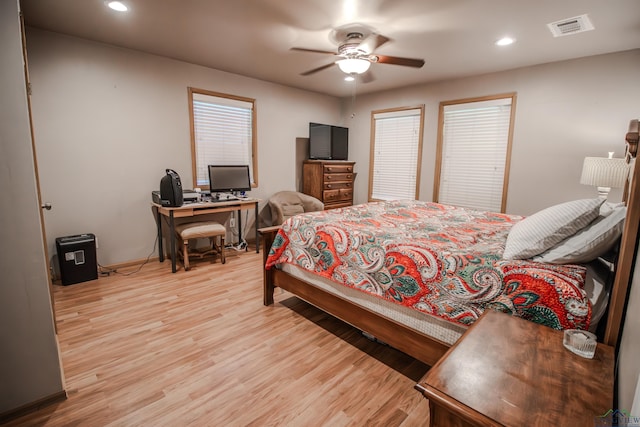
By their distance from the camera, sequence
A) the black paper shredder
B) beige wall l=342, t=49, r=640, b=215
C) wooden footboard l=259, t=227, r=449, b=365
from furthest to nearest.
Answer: beige wall l=342, t=49, r=640, b=215 < the black paper shredder < wooden footboard l=259, t=227, r=449, b=365

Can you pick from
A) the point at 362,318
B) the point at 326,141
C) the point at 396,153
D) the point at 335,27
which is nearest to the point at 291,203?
the point at 326,141

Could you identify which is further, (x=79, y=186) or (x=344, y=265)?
(x=79, y=186)

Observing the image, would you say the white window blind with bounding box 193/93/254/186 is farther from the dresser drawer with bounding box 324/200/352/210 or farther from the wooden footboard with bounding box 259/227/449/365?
the wooden footboard with bounding box 259/227/449/365

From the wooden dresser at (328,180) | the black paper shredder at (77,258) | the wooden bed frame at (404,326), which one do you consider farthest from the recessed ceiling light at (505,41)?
the black paper shredder at (77,258)

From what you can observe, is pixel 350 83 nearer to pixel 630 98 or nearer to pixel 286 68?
pixel 286 68

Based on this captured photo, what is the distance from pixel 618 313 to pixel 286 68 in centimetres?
406

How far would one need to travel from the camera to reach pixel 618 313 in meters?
1.07

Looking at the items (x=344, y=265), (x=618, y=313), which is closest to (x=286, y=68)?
(x=344, y=265)

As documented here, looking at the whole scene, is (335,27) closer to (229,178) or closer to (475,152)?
(229,178)

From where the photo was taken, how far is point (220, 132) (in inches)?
170

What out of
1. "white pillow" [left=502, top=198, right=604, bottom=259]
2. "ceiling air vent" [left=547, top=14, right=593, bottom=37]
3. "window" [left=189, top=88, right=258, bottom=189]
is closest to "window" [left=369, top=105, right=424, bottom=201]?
"ceiling air vent" [left=547, top=14, right=593, bottom=37]

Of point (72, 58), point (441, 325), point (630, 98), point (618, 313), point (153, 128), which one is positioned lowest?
point (441, 325)

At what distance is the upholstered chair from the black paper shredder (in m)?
2.29

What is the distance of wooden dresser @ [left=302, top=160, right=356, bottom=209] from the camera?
511 cm
